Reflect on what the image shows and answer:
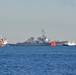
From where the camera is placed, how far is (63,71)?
7912cm

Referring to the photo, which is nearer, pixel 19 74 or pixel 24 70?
pixel 19 74

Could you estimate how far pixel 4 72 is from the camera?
7744cm

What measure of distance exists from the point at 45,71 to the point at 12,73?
602cm

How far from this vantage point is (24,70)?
80.8m

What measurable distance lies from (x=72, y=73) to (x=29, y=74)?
6003mm

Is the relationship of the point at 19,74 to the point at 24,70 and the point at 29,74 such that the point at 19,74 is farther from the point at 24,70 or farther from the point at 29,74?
the point at 24,70

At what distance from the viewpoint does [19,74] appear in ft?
244

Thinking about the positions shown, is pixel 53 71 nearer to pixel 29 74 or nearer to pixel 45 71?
pixel 45 71

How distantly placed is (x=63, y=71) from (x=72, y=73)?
3.72 m

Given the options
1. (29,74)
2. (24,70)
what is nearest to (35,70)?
(24,70)

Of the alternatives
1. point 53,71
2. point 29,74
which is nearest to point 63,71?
point 53,71

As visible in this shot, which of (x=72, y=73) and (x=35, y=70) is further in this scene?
(x=35, y=70)

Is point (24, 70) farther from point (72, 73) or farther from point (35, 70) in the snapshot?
point (72, 73)

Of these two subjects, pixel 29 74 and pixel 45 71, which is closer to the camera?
pixel 29 74
